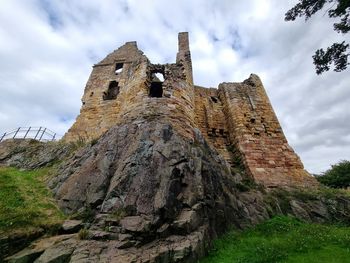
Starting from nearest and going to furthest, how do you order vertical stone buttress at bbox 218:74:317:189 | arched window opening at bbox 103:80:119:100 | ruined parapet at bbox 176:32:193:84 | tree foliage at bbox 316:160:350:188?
vertical stone buttress at bbox 218:74:317:189, ruined parapet at bbox 176:32:193:84, arched window opening at bbox 103:80:119:100, tree foliage at bbox 316:160:350:188

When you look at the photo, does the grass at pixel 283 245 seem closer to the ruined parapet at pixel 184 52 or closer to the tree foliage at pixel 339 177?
the ruined parapet at pixel 184 52

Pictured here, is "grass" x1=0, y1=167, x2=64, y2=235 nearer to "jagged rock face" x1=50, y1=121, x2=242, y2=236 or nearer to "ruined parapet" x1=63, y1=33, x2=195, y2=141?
"jagged rock face" x1=50, y1=121, x2=242, y2=236

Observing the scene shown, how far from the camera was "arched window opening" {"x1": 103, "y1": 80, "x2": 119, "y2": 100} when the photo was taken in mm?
14876

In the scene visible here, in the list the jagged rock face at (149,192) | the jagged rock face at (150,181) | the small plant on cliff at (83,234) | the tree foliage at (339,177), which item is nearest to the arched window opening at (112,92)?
the jagged rock face at (149,192)

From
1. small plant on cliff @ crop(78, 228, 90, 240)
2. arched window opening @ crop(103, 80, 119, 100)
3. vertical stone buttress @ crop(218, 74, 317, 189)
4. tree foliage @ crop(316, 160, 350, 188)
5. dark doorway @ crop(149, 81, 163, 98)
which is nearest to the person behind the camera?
small plant on cliff @ crop(78, 228, 90, 240)

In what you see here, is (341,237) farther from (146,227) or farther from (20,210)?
(20,210)

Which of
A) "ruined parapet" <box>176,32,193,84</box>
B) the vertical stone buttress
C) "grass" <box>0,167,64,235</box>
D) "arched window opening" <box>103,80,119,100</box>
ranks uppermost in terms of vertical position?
"ruined parapet" <box>176,32,193,84</box>

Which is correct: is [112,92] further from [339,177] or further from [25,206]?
[339,177]

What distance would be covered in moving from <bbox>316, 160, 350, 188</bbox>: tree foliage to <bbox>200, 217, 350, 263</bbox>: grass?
1591cm

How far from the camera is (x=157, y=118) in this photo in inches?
354

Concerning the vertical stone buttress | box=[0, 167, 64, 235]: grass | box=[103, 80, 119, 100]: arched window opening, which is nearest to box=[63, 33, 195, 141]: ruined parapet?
box=[103, 80, 119, 100]: arched window opening

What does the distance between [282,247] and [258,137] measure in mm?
7331

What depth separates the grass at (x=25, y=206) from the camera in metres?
5.65

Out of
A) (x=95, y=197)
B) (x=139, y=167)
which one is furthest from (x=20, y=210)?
(x=139, y=167)
